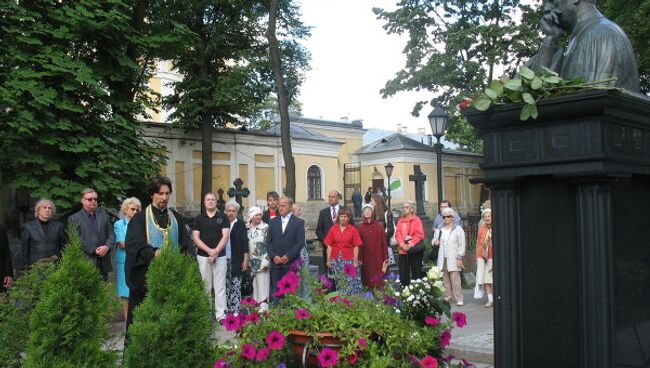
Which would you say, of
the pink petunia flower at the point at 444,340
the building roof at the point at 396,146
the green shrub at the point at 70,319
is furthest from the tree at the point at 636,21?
the green shrub at the point at 70,319

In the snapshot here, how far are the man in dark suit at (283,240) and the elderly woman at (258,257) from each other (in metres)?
0.25

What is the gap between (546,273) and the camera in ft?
11.7

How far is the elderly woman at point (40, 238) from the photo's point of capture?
25.3 ft

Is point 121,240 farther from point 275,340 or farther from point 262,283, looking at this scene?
point 275,340

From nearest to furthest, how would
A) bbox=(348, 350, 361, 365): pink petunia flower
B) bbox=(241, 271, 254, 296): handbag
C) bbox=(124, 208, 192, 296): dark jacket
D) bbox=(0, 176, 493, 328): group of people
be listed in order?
bbox=(348, 350, 361, 365): pink petunia flower < bbox=(124, 208, 192, 296): dark jacket < bbox=(0, 176, 493, 328): group of people < bbox=(241, 271, 254, 296): handbag

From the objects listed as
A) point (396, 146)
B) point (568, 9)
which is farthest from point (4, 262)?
point (396, 146)

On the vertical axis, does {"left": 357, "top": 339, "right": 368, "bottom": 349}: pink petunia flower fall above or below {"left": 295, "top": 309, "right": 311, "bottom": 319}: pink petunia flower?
below

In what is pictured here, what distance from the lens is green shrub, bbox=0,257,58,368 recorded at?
16.1ft

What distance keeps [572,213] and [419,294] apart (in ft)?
4.25

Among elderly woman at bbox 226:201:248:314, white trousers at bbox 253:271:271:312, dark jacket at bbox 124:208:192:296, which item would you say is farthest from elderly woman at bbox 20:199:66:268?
white trousers at bbox 253:271:271:312

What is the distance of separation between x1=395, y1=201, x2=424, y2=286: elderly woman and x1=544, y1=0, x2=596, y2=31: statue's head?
23.8ft

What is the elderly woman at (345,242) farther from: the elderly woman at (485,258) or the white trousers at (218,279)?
the elderly woman at (485,258)

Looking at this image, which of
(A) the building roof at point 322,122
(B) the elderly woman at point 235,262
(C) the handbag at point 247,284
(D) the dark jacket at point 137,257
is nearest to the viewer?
(D) the dark jacket at point 137,257

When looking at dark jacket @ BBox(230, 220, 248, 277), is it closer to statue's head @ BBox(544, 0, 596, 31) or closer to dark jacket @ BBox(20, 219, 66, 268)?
dark jacket @ BBox(20, 219, 66, 268)
